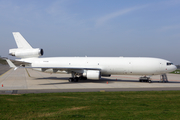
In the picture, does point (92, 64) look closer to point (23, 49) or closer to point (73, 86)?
point (73, 86)

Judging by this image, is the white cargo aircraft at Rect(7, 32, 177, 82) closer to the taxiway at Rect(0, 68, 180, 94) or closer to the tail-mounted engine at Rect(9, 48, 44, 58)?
the tail-mounted engine at Rect(9, 48, 44, 58)

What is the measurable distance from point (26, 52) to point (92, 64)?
12.3 meters

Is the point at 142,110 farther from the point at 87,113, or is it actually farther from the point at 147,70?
the point at 147,70

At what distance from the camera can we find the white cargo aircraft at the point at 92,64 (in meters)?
26.3

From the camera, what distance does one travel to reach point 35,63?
99.7 feet

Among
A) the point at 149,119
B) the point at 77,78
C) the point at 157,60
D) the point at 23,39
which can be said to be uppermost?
the point at 23,39

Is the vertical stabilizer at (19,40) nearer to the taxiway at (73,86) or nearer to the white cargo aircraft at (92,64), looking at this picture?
the white cargo aircraft at (92,64)

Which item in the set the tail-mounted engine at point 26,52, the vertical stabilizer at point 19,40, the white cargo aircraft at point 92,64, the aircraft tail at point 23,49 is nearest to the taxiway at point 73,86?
the white cargo aircraft at point 92,64

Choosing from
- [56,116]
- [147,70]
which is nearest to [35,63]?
[147,70]

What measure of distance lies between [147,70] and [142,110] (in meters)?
17.5

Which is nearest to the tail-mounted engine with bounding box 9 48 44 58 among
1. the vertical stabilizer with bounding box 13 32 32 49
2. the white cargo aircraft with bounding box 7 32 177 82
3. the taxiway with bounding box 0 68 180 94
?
the white cargo aircraft with bounding box 7 32 177 82

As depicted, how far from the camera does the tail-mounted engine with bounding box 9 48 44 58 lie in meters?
30.2

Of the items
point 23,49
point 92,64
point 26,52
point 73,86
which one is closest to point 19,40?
point 23,49

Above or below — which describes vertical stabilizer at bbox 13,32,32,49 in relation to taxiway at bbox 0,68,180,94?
above
